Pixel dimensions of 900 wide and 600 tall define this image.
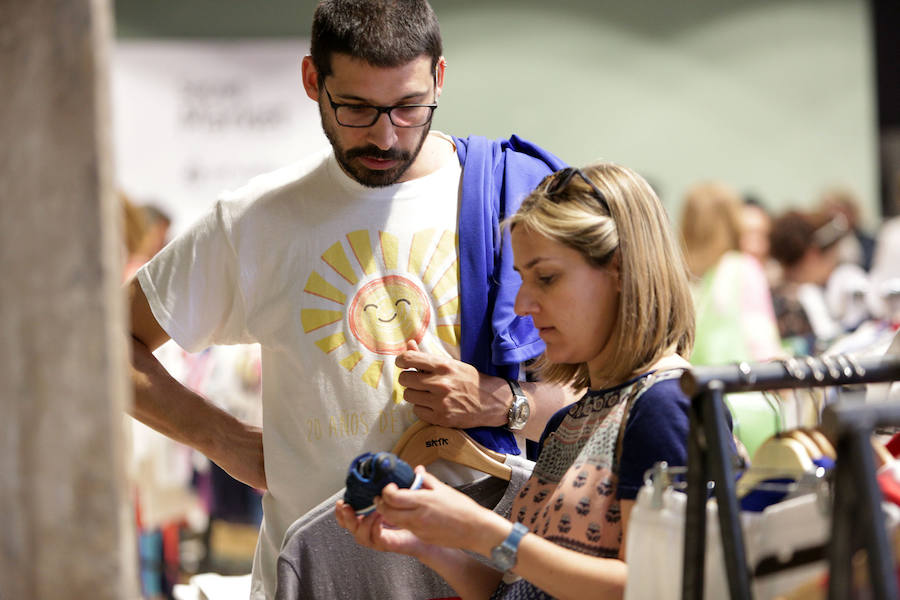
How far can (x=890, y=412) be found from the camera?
943mm

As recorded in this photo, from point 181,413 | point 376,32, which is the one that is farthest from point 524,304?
point 181,413

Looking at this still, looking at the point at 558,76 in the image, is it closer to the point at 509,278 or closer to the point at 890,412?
the point at 509,278

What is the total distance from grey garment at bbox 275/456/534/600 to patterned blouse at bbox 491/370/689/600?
0.26 meters

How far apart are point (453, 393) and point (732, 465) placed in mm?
723

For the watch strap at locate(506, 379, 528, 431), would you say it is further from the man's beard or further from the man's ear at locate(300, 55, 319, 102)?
the man's ear at locate(300, 55, 319, 102)

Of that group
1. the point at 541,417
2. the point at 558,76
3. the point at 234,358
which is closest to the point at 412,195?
the point at 541,417

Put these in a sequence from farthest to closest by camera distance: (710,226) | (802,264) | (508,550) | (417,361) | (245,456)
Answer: (802,264), (710,226), (245,456), (417,361), (508,550)

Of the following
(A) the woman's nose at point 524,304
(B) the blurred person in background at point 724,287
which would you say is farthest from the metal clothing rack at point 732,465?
(B) the blurred person in background at point 724,287

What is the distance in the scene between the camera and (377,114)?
1.90 m

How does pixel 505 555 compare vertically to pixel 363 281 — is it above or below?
below

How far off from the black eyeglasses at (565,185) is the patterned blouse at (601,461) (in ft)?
0.93

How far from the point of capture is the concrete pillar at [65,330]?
96 centimetres

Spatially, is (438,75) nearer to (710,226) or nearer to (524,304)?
(524,304)

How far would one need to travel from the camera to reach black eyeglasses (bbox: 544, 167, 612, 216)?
1590 mm
